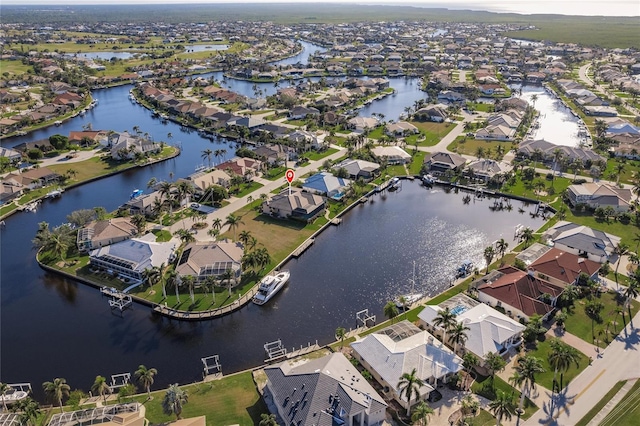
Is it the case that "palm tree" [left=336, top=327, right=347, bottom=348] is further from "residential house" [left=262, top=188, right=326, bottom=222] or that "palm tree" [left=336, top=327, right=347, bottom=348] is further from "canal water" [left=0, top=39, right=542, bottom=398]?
"residential house" [left=262, top=188, right=326, bottom=222]

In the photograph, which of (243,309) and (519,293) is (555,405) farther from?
(243,309)

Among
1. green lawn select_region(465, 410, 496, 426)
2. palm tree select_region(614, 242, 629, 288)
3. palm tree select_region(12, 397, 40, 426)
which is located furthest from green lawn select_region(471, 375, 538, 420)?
palm tree select_region(12, 397, 40, 426)

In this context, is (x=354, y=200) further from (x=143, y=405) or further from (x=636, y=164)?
(x=636, y=164)

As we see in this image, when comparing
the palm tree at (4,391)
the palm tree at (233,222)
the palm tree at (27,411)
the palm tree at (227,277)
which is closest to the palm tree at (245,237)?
the palm tree at (233,222)

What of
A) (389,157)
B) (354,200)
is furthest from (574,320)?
(389,157)

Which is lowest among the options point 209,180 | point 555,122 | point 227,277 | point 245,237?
point 227,277

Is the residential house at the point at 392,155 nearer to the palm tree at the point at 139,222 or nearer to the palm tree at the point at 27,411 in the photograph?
the palm tree at the point at 139,222

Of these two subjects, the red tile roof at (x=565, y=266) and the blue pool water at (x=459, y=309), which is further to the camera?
the red tile roof at (x=565, y=266)

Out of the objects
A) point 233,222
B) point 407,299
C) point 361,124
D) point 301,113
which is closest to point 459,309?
point 407,299
